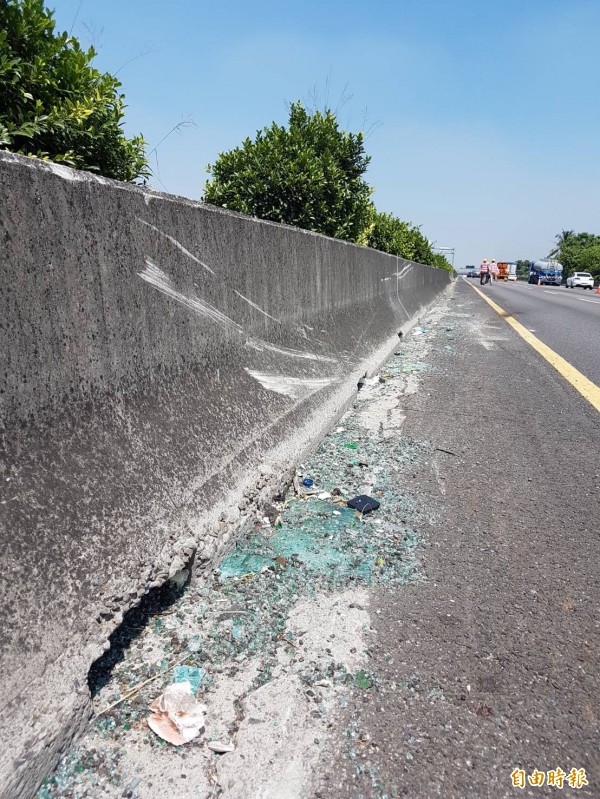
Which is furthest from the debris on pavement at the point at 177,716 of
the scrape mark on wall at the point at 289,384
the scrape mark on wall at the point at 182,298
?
the scrape mark on wall at the point at 289,384

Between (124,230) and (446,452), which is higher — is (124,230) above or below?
above

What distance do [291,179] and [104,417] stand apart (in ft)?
16.6

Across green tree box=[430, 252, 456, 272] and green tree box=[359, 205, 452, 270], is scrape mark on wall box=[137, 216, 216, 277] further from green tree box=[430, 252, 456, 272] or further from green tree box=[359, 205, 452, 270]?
green tree box=[430, 252, 456, 272]

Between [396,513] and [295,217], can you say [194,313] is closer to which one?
[396,513]

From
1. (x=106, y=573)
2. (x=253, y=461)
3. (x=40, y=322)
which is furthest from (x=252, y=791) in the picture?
(x=253, y=461)

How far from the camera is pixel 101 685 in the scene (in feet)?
5.29

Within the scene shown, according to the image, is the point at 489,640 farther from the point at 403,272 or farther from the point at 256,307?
→ the point at 403,272

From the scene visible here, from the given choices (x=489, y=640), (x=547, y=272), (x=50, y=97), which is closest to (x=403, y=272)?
(x=50, y=97)

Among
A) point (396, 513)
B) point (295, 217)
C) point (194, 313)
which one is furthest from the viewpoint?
point (295, 217)

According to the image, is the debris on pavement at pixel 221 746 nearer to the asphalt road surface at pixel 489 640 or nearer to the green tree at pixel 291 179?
the asphalt road surface at pixel 489 640

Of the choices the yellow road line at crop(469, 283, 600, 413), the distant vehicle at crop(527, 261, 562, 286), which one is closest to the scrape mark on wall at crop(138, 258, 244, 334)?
the yellow road line at crop(469, 283, 600, 413)

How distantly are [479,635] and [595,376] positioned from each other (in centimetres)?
503

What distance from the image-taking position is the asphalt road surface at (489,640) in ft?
4.67

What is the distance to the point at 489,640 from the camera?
6.14ft
